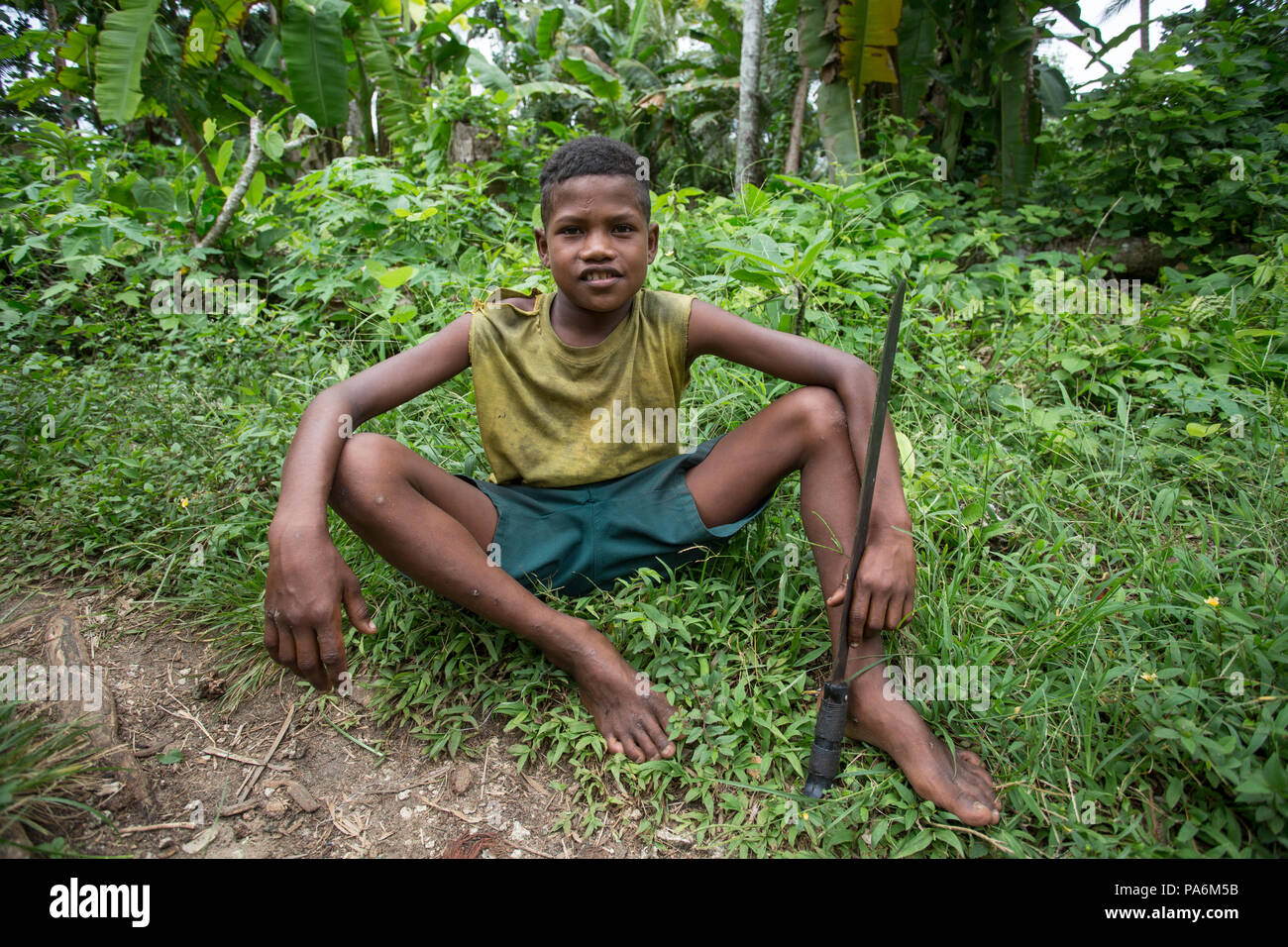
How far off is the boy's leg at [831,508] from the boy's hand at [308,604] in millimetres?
857

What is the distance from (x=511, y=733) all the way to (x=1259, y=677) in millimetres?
1656

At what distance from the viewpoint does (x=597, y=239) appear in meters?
1.69

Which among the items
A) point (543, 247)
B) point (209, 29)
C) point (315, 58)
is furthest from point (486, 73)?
point (543, 247)

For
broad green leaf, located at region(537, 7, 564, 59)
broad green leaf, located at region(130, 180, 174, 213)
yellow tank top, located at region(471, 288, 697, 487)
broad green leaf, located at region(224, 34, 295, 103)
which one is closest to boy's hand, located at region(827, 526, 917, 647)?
yellow tank top, located at region(471, 288, 697, 487)

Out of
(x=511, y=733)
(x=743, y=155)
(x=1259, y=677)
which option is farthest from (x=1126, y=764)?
(x=743, y=155)

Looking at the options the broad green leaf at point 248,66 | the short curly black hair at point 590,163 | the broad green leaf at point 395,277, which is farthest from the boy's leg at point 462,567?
the broad green leaf at point 248,66

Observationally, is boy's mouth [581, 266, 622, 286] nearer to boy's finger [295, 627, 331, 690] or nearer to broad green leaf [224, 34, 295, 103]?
boy's finger [295, 627, 331, 690]

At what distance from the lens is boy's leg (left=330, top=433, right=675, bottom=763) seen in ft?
5.24

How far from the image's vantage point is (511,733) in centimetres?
182

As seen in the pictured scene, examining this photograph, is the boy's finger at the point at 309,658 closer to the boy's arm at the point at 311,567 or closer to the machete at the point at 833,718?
the boy's arm at the point at 311,567

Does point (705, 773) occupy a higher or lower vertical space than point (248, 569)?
lower

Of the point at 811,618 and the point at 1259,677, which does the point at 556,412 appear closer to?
the point at 811,618

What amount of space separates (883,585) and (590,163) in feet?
3.72
